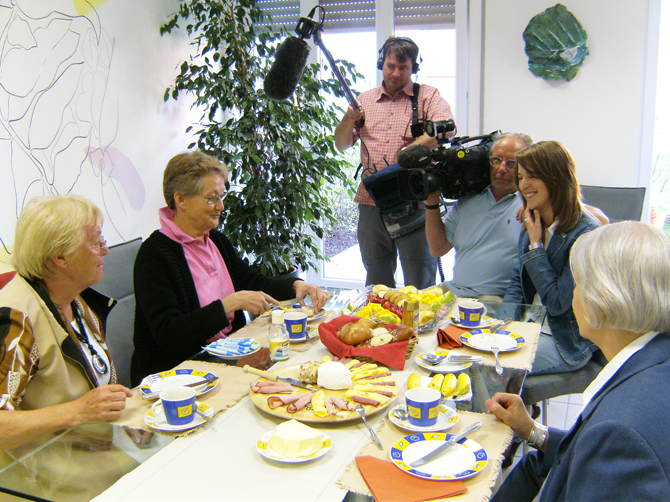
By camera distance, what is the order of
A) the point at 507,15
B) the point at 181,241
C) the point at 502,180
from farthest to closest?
1. the point at 507,15
2. the point at 502,180
3. the point at 181,241

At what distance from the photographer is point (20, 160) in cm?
247

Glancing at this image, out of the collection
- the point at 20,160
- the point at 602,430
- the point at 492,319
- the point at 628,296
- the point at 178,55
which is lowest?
the point at 492,319

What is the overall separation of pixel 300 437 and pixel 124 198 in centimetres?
253

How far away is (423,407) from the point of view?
1.06 m

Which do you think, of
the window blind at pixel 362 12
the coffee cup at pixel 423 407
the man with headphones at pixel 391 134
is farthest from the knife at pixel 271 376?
the window blind at pixel 362 12

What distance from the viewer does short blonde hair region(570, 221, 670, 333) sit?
0.87 m

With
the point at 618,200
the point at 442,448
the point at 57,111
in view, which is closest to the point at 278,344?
the point at 442,448

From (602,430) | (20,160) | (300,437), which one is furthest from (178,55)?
(602,430)

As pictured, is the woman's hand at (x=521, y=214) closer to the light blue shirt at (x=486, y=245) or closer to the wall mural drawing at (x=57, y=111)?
the light blue shirt at (x=486, y=245)

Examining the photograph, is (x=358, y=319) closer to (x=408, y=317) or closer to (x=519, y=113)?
(x=408, y=317)

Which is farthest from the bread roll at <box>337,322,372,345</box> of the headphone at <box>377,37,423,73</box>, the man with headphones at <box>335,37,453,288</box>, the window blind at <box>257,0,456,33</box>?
the window blind at <box>257,0,456,33</box>

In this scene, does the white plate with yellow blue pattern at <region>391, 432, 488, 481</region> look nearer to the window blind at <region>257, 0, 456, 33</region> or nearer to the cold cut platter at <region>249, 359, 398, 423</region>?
the cold cut platter at <region>249, 359, 398, 423</region>

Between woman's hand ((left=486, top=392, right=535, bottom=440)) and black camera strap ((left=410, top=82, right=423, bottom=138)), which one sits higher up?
black camera strap ((left=410, top=82, right=423, bottom=138))

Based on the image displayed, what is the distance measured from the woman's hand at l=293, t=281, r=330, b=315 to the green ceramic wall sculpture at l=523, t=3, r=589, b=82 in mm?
2284
